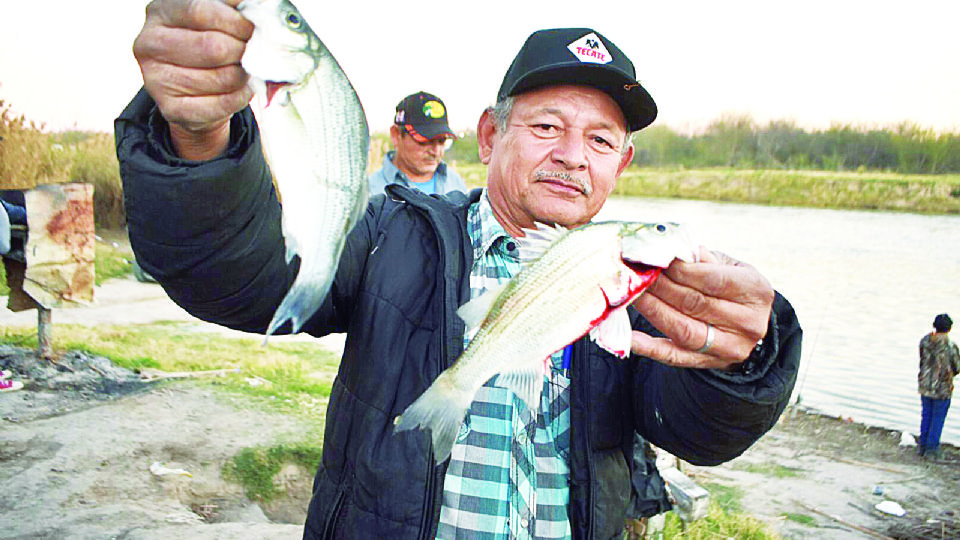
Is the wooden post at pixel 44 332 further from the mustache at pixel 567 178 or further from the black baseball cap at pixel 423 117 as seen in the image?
the mustache at pixel 567 178

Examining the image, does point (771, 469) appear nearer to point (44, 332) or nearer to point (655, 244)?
point (655, 244)

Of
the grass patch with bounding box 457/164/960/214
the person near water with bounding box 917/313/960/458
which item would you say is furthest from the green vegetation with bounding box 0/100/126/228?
the grass patch with bounding box 457/164/960/214

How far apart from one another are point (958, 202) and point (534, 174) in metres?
47.8

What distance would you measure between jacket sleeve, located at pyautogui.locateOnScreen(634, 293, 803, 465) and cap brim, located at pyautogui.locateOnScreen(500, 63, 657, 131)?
1007 millimetres

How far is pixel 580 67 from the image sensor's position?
257 centimetres

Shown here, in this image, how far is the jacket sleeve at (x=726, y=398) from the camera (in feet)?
6.66

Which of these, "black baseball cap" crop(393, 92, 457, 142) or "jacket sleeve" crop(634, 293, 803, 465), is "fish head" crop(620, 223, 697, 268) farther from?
"black baseball cap" crop(393, 92, 457, 142)

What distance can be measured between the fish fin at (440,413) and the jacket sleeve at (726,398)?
77 cm

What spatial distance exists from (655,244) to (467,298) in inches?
31.4

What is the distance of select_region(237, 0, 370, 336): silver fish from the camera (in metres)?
1.40

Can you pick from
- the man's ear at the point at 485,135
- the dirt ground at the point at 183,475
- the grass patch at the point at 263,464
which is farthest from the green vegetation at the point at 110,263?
the man's ear at the point at 485,135

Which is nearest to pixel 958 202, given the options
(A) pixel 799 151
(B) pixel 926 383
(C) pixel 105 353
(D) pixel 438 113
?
(A) pixel 799 151

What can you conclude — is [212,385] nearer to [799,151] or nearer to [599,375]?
[599,375]

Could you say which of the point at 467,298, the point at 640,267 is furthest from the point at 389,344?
the point at 640,267
